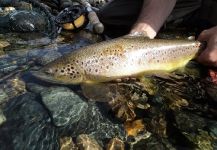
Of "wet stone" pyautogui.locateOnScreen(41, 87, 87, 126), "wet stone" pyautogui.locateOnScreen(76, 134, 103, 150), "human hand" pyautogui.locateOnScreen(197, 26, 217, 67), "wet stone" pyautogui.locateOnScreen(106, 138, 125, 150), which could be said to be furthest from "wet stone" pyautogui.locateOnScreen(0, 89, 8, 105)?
"human hand" pyautogui.locateOnScreen(197, 26, 217, 67)

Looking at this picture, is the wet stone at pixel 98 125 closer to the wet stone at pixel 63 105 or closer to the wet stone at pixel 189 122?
the wet stone at pixel 63 105

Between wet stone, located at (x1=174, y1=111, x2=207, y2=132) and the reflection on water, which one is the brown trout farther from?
wet stone, located at (x1=174, y1=111, x2=207, y2=132)

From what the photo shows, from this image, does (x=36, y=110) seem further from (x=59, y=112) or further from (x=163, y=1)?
(x=163, y=1)

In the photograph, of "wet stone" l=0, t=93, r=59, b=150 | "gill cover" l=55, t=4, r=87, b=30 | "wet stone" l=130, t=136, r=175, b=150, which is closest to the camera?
"wet stone" l=0, t=93, r=59, b=150

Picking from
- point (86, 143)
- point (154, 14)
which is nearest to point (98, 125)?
point (86, 143)

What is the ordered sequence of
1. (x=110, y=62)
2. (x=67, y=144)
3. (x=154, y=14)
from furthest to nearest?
(x=154, y=14) → (x=110, y=62) → (x=67, y=144)

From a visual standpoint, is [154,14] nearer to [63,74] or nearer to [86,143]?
[63,74]
